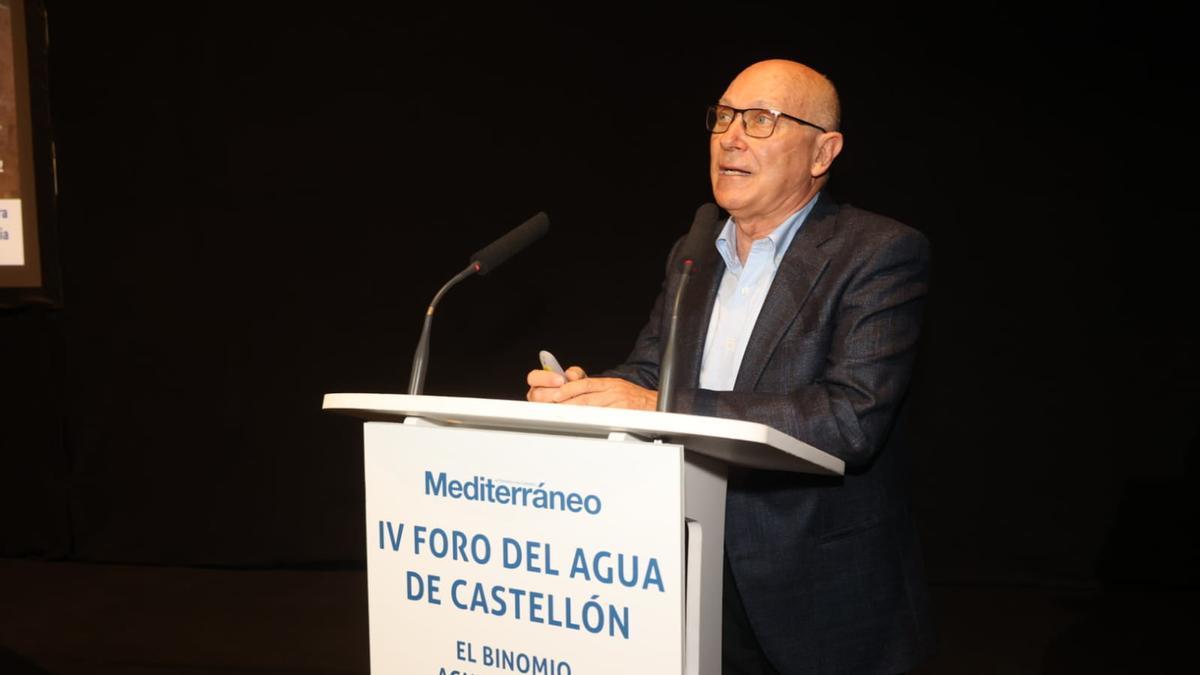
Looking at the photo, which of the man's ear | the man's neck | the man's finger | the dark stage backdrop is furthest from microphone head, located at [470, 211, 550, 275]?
the dark stage backdrop

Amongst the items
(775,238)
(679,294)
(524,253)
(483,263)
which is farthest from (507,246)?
(524,253)

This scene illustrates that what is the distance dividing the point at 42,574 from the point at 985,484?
3.56m

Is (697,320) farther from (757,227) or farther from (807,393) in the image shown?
(807,393)

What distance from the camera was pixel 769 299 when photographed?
172cm

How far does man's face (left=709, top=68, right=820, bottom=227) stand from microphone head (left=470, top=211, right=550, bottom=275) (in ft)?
1.22

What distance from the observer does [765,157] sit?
72.7 inches

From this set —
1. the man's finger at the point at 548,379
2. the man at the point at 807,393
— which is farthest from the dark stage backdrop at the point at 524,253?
the man's finger at the point at 548,379

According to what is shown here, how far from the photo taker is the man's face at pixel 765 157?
6.07 ft

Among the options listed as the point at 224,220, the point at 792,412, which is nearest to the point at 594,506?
the point at 792,412

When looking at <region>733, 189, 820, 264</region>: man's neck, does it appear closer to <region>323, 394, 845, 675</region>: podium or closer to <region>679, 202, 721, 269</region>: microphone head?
<region>679, 202, 721, 269</region>: microphone head

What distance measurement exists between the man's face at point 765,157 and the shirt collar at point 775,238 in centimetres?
2

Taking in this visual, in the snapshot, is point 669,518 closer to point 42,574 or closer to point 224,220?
point 224,220

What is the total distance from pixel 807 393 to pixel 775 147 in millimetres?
512

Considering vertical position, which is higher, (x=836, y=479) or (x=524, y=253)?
(x=524, y=253)
